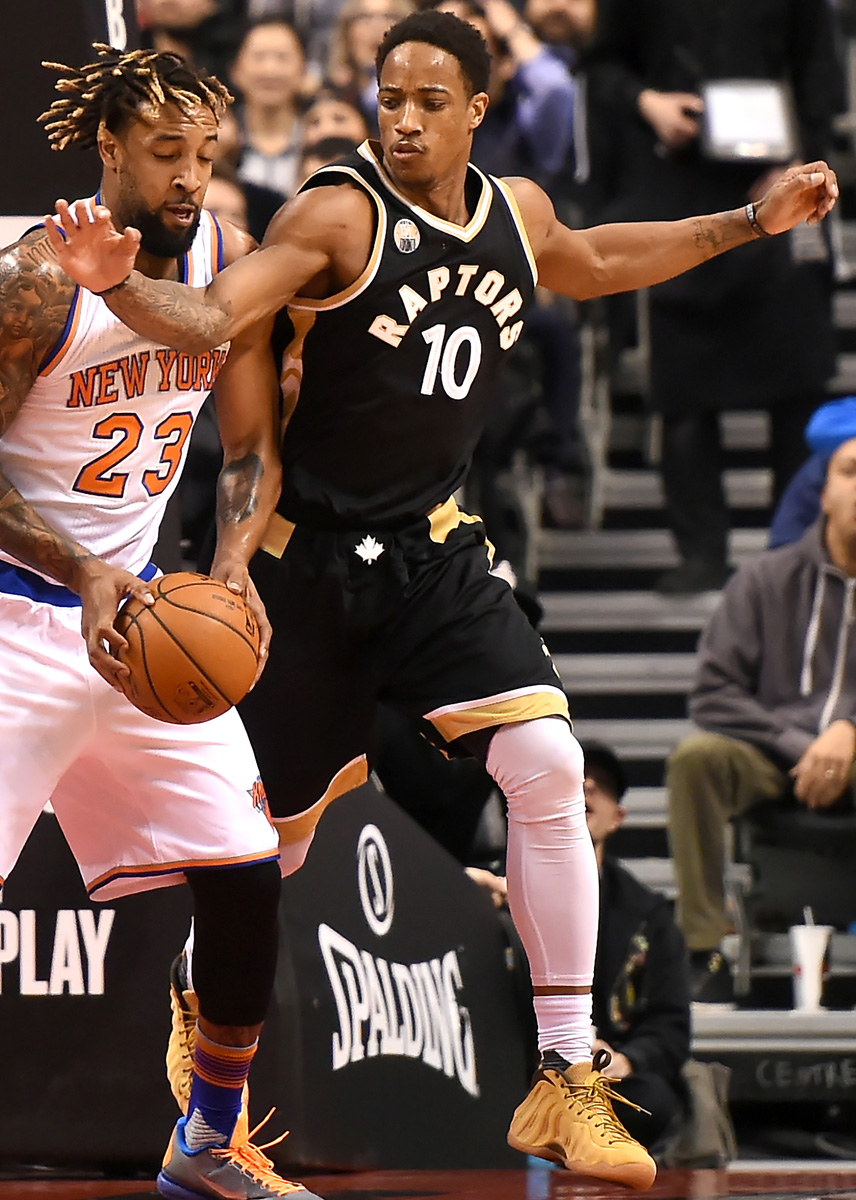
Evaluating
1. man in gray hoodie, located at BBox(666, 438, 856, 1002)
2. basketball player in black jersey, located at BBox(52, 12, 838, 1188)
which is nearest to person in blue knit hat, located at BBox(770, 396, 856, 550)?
man in gray hoodie, located at BBox(666, 438, 856, 1002)

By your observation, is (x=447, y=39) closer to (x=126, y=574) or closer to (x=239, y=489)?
(x=239, y=489)

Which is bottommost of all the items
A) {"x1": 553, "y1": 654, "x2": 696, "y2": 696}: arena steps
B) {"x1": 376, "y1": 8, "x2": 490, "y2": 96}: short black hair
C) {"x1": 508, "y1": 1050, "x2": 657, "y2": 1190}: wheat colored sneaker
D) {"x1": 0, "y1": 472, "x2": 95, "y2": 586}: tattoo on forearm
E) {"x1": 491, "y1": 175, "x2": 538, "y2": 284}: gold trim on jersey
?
{"x1": 508, "y1": 1050, "x2": 657, "y2": 1190}: wheat colored sneaker

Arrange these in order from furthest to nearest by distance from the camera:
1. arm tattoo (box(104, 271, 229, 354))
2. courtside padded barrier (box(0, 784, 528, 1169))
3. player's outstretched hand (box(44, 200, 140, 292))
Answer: courtside padded barrier (box(0, 784, 528, 1169))
arm tattoo (box(104, 271, 229, 354))
player's outstretched hand (box(44, 200, 140, 292))

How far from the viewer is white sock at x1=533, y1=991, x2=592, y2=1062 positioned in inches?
165

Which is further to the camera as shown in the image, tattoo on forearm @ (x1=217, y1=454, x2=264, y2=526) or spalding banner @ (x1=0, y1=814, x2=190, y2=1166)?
spalding banner @ (x1=0, y1=814, x2=190, y2=1166)

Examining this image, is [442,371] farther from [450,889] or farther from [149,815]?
[450,889]

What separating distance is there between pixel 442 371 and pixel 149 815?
3.56ft

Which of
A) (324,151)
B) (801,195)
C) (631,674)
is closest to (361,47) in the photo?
(324,151)

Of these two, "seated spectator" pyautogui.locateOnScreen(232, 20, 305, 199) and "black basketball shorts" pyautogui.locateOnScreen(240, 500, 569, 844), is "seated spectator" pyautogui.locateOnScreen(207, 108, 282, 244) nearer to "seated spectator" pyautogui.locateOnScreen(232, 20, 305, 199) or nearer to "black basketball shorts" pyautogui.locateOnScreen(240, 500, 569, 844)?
"seated spectator" pyautogui.locateOnScreen(232, 20, 305, 199)

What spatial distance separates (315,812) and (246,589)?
0.67 m

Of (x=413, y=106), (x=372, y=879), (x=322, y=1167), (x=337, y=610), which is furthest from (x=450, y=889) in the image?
(x=413, y=106)

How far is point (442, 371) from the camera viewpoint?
422cm

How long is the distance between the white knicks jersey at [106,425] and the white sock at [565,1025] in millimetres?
1230

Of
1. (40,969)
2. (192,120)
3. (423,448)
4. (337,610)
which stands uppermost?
(192,120)
